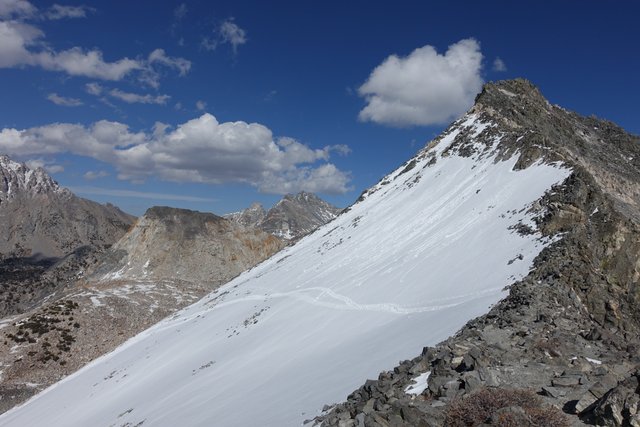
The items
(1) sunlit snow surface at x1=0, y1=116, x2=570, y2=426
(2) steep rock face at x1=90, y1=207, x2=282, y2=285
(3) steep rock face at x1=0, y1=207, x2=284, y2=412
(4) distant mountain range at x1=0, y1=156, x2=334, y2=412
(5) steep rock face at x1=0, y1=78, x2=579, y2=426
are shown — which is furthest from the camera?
(2) steep rock face at x1=90, y1=207, x2=282, y2=285

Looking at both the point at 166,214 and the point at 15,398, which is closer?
the point at 15,398

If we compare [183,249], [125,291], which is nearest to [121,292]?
[125,291]

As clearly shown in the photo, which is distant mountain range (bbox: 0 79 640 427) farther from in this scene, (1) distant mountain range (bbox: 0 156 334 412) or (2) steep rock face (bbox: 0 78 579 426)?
(1) distant mountain range (bbox: 0 156 334 412)

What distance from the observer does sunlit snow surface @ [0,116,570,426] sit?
1775 centimetres

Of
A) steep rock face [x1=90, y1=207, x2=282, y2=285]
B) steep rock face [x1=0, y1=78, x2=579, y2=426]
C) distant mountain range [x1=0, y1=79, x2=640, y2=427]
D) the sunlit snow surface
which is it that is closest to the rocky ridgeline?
distant mountain range [x1=0, y1=79, x2=640, y2=427]

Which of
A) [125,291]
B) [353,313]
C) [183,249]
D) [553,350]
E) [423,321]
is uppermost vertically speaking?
[183,249]

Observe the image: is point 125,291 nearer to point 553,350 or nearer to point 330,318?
point 330,318

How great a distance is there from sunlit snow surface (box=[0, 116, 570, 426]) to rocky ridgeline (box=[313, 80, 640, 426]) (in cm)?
199

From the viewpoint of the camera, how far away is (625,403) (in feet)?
25.5

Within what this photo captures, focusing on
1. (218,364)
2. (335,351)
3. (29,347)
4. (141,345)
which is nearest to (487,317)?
(335,351)

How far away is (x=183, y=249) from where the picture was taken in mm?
90500

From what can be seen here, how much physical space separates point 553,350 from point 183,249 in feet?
279

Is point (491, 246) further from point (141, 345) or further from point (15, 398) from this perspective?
point (15, 398)

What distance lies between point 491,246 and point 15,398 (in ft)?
132
